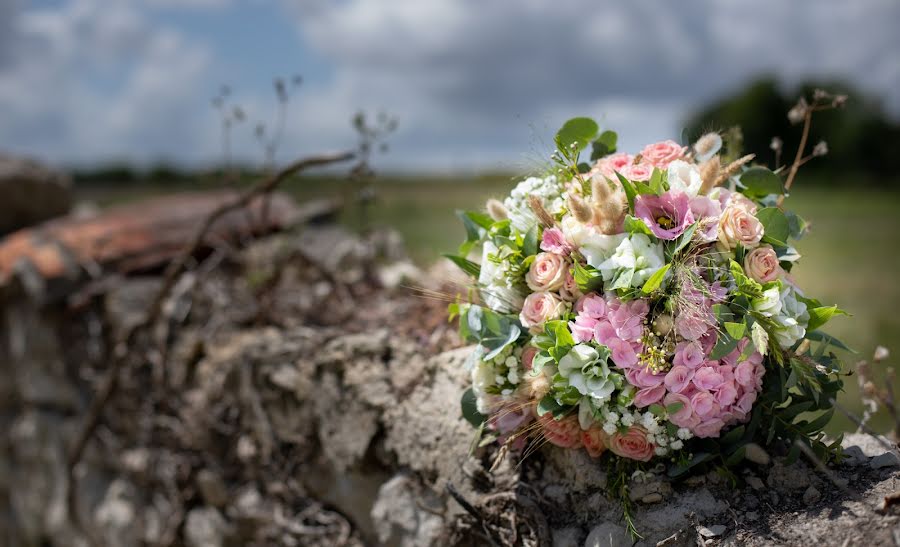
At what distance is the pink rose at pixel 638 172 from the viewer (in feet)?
6.36

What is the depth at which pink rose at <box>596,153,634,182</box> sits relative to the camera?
6.63 feet

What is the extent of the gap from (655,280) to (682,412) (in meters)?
0.39

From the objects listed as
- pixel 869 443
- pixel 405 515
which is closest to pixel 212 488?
pixel 405 515

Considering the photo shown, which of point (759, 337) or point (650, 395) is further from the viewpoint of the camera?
point (650, 395)

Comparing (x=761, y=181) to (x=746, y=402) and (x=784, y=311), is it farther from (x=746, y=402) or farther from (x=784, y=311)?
(x=746, y=402)

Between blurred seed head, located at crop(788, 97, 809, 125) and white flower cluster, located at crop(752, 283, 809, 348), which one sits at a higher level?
blurred seed head, located at crop(788, 97, 809, 125)

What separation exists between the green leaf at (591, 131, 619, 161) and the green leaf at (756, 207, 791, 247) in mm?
542

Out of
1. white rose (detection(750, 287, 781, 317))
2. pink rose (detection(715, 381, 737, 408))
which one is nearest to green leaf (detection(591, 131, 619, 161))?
white rose (detection(750, 287, 781, 317))

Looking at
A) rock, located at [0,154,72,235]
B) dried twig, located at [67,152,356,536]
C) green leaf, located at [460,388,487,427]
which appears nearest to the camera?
green leaf, located at [460,388,487,427]

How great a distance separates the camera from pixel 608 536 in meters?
1.96

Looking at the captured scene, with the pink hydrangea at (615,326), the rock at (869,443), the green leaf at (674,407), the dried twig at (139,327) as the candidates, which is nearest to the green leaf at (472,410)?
the pink hydrangea at (615,326)

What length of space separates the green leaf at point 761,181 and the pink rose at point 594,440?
32.9 inches

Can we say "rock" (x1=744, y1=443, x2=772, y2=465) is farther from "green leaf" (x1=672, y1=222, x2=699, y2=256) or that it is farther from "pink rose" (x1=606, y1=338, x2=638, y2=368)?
"green leaf" (x1=672, y1=222, x2=699, y2=256)

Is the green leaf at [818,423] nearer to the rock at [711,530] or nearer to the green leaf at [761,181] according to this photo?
the rock at [711,530]
